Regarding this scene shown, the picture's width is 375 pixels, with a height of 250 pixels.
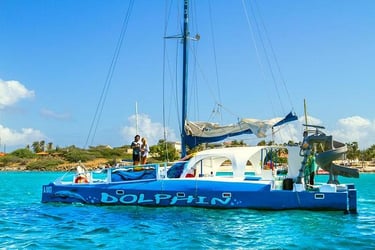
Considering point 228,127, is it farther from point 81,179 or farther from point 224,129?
point 81,179

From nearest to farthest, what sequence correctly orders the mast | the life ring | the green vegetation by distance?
the life ring, the mast, the green vegetation

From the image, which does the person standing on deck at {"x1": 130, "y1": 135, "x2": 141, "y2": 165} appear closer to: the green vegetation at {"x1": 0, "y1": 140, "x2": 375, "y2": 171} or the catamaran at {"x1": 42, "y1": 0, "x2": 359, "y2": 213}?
the catamaran at {"x1": 42, "y1": 0, "x2": 359, "y2": 213}

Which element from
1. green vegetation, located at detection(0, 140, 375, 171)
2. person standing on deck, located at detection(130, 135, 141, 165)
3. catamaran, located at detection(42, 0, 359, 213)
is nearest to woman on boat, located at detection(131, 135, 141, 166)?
person standing on deck, located at detection(130, 135, 141, 165)

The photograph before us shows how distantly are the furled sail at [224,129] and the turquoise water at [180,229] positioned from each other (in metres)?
4.33

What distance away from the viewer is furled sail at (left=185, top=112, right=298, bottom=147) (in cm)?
2247

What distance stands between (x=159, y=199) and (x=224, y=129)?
15.7ft

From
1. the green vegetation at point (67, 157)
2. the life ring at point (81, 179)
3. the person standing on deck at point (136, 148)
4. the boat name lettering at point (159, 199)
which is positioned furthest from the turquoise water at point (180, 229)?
the green vegetation at point (67, 157)

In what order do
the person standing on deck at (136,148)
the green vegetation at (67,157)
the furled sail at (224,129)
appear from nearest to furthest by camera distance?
the furled sail at (224,129) → the person standing on deck at (136,148) → the green vegetation at (67,157)

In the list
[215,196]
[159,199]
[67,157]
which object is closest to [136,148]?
[159,199]

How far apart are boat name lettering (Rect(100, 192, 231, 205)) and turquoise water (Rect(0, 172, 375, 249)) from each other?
380mm

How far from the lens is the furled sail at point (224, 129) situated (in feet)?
73.7

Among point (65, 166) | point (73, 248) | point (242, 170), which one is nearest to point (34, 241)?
point (73, 248)

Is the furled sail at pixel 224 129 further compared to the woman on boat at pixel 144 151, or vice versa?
the woman on boat at pixel 144 151

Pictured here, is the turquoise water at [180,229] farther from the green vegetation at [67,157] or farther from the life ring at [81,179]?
the green vegetation at [67,157]
